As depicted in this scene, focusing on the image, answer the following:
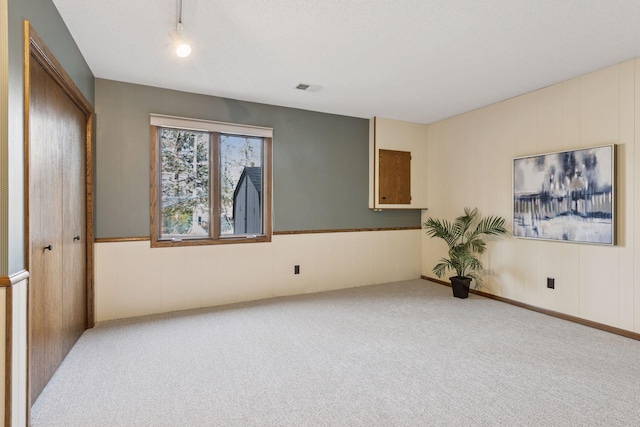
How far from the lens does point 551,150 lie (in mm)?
3590

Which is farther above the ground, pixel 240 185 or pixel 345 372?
pixel 240 185

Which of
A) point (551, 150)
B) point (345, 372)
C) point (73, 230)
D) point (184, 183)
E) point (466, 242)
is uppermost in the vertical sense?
point (551, 150)

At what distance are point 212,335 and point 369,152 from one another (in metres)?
3.18

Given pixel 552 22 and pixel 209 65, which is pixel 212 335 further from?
pixel 552 22

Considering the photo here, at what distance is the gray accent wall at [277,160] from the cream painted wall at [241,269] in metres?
0.21

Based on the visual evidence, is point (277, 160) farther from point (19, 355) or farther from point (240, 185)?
point (19, 355)

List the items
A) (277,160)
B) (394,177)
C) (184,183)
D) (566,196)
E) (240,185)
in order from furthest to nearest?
(394,177)
(277,160)
(240,185)
(184,183)
(566,196)

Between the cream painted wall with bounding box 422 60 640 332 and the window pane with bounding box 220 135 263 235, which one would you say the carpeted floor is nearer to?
the cream painted wall with bounding box 422 60 640 332

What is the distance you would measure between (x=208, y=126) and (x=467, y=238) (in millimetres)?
3497

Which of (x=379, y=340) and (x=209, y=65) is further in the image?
(x=209, y=65)

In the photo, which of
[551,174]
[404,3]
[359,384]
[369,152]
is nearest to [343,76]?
[404,3]

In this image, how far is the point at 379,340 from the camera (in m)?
2.89

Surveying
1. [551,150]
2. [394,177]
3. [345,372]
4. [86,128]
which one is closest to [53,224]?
[86,128]

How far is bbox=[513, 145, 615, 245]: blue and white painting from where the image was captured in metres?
3.10
